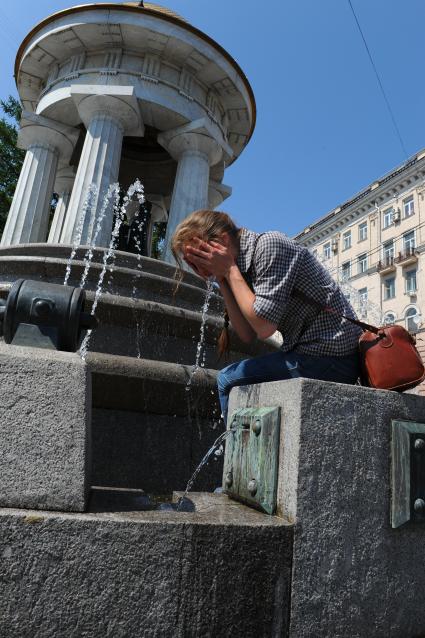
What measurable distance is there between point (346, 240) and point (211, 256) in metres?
43.4

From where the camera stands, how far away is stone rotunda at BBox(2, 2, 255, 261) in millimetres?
8414

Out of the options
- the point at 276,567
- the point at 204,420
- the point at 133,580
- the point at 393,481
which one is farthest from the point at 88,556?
the point at 204,420

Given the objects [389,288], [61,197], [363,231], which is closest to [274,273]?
[61,197]

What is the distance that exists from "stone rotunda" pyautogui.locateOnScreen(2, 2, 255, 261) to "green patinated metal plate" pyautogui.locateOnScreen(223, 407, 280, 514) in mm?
6326

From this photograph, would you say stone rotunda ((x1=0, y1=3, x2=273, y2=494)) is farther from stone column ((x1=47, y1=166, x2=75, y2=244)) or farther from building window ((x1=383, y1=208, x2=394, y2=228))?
building window ((x1=383, y1=208, x2=394, y2=228))

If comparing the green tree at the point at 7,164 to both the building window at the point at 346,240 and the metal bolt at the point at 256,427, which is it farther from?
the building window at the point at 346,240

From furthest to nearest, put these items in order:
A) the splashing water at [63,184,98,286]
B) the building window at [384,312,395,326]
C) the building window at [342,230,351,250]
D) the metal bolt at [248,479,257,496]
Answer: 1. the building window at [342,230,351,250]
2. the building window at [384,312,395,326]
3. the splashing water at [63,184,98,286]
4. the metal bolt at [248,479,257,496]

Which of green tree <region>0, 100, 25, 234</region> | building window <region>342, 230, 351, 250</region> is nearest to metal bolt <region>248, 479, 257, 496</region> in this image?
green tree <region>0, 100, 25, 234</region>

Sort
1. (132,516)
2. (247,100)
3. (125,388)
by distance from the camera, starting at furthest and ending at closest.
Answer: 1. (247,100)
2. (125,388)
3. (132,516)

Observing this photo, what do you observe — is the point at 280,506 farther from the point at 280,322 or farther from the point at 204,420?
the point at 204,420

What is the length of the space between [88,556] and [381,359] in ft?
4.22

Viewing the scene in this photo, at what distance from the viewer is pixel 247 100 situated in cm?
998

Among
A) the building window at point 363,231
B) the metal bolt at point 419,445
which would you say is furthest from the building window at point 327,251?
the metal bolt at point 419,445

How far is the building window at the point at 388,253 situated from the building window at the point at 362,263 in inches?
81.3
